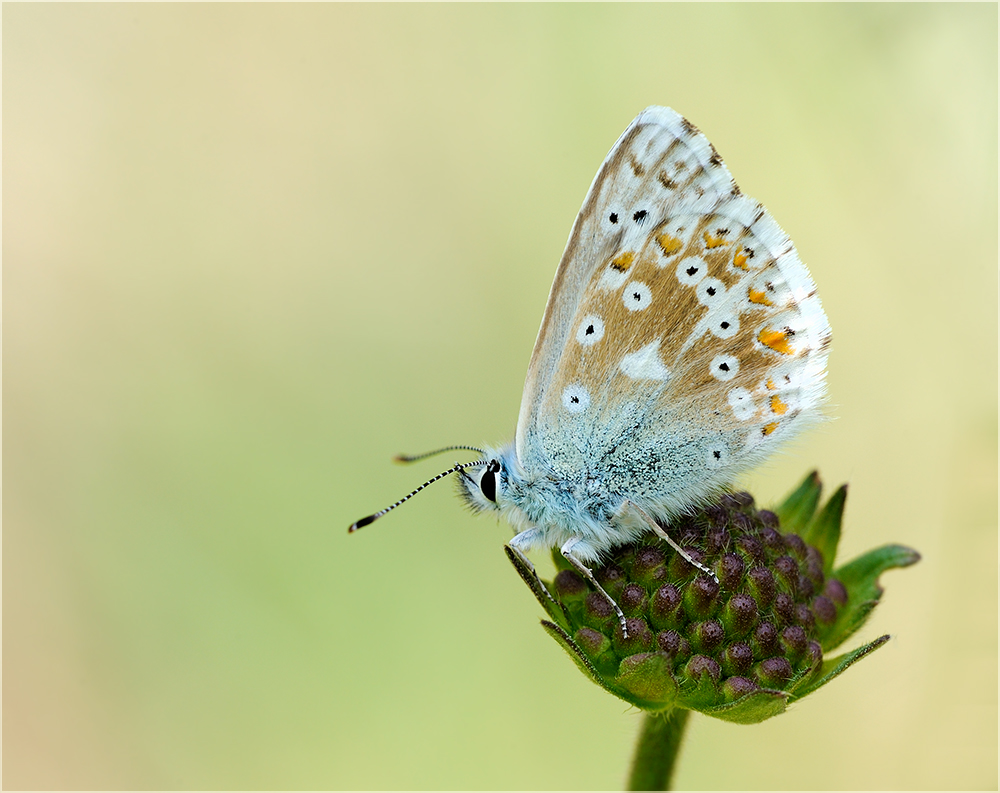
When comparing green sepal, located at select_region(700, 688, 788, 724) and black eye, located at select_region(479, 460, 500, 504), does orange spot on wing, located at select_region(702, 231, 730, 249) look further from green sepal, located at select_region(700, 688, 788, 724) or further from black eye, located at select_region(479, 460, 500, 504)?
green sepal, located at select_region(700, 688, 788, 724)

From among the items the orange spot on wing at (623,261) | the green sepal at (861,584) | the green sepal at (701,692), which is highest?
the orange spot on wing at (623,261)

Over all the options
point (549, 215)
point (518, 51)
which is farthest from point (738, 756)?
point (518, 51)

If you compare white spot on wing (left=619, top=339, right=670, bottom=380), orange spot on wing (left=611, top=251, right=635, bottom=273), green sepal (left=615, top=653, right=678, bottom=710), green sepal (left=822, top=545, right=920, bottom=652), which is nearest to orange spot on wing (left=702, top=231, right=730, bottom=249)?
orange spot on wing (left=611, top=251, right=635, bottom=273)

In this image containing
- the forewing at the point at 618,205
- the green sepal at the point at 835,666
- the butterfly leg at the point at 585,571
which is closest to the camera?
the green sepal at the point at 835,666

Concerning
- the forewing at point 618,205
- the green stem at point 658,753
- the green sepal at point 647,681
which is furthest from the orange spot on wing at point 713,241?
the green stem at point 658,753

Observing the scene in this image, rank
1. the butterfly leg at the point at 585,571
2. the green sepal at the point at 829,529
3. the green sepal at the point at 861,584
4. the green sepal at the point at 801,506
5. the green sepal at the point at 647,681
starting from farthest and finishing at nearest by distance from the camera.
Result: the green sepal at the point at 801,506
the green sepal at the point at 829,529
the green sepal at the point at 861,584
the butterfly leg at the point at 585,571
the green sepal at the point at 647,681

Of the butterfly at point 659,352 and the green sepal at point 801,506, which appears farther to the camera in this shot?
the green sepal at point 801,506

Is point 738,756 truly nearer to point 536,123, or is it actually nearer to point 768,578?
point 768,578

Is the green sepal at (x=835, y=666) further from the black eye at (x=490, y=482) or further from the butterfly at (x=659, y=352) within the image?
the black eye at (x=490, y=482)
